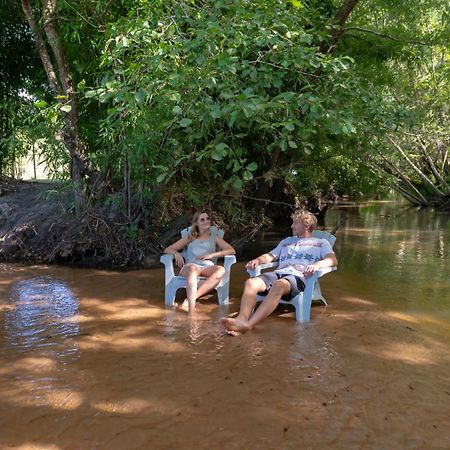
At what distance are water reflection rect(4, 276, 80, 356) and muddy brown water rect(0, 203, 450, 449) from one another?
0.02 m

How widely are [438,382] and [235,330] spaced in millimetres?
1528

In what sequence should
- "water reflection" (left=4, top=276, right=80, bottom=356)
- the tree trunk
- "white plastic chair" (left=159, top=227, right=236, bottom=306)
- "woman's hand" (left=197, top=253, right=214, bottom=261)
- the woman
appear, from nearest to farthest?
"water reflection" (left=4, top=276, right=80, bottom=356)
the woman
"white plastic chair" (left=159, top=227, right=236, bottom=306)
"woman's hand" (left=197, top=253, right=214, bottom=261)
the tree trunk

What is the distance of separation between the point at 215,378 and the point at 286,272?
156 centimetres

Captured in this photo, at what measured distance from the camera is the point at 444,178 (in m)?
21.7

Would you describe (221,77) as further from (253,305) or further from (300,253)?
(253,305)

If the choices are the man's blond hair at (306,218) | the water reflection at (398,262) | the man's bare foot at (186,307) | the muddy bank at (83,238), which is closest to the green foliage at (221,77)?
the man's blond hair at (306,218)

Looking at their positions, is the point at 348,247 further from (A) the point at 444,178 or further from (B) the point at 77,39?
(A) the point at 444,178

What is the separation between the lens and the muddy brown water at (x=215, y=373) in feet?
8.09

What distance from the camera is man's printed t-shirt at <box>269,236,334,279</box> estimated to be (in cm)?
454

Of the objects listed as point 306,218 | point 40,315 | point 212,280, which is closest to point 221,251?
point 212,280

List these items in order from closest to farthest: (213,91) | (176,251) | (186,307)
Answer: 1. (186,307)
2. (176,251)
3. (213,91)

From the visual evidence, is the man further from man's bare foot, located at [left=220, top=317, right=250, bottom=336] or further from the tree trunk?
the tree trunk

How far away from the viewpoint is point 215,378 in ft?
10.2

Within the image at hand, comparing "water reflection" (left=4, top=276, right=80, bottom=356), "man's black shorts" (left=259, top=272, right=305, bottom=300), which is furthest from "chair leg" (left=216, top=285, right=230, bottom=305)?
"water reflection" (left=4, top=276, right=80, bottom=356)
